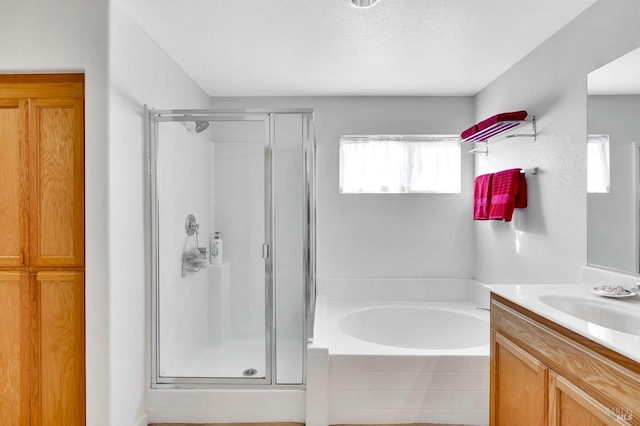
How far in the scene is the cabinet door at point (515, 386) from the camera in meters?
1.49

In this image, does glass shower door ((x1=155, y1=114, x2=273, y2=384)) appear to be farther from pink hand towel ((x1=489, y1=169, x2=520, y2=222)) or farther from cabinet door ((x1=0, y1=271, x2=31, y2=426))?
pink hand towel ((x1=489, y1=169, x2=520, y2=222))

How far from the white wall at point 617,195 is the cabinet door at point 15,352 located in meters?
2.91

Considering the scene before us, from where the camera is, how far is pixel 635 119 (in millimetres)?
1720

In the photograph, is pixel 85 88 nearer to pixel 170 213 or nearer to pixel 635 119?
pixel 170 213

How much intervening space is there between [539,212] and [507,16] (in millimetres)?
1195

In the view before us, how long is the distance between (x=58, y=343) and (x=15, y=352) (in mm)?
220

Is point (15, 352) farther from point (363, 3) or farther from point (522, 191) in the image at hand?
point (522, 191)

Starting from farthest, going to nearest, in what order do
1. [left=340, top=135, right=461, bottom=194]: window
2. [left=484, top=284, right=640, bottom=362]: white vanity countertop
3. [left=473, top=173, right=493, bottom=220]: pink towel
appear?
[left=340, top=135, right=461, bottom=194]: window < [left=473, top=173, right=493, bottom=220]: pink towel < [left=484, top=284, right=640, bottom=362]: white vanity countertop

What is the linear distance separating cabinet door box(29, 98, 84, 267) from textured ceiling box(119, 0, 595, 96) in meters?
0.69

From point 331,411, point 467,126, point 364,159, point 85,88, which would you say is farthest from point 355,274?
point 85,88

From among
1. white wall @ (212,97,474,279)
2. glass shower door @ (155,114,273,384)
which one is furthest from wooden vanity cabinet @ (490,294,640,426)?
white wall @ (212,97,474,279)

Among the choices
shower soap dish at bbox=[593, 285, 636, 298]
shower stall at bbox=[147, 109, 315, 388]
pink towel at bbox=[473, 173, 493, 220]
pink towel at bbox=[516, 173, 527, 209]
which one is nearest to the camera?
shower soap dish at bbox=[593, 285, 636, 298]

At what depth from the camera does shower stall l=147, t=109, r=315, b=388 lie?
244 cm

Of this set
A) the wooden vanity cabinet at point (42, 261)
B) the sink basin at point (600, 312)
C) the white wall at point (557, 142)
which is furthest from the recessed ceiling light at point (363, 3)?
the sink basin at point (600, 312)
